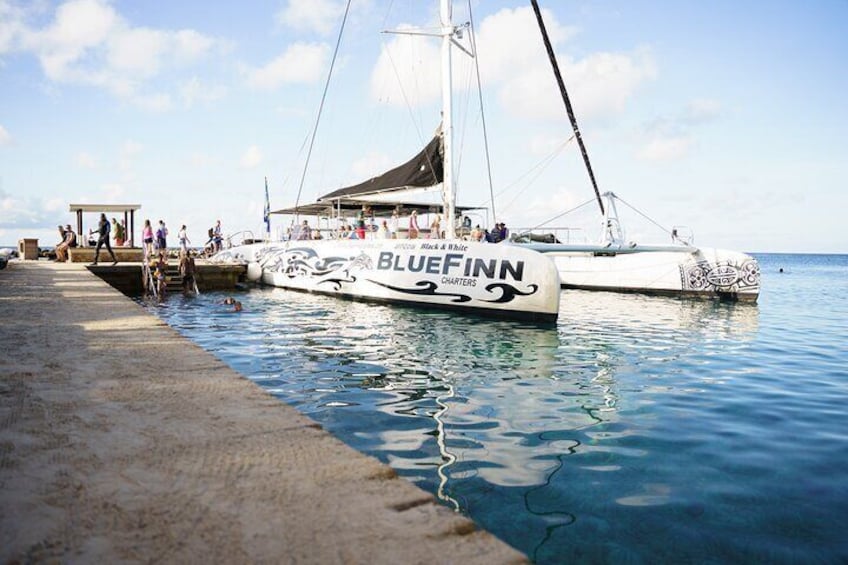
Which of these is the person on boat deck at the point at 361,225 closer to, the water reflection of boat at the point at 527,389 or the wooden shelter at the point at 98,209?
the water reflection of boat at the point at 527,389

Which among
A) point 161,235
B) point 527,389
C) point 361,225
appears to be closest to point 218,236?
point 161,235

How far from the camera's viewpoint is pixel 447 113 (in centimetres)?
1719

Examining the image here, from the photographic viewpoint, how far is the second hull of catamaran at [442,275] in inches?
573

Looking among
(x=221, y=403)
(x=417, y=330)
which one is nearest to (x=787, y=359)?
(x=417, y=330)

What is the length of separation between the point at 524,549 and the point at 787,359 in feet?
32.3

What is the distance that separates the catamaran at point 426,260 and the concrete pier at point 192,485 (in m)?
10.9

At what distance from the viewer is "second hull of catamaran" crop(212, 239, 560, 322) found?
47.8 feet

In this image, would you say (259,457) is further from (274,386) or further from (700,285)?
(700,285)

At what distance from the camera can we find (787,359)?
1087cm

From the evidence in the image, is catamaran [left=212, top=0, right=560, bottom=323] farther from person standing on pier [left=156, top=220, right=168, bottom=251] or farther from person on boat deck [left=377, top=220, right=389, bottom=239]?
person standing on pier [left=156, top=220, right=168, bottom=251]

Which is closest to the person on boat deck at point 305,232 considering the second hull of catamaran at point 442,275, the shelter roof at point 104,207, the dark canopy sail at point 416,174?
the second hull of catamaran at point 442,275

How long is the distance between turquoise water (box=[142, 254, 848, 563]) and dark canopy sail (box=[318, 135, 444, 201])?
6020 millimetres

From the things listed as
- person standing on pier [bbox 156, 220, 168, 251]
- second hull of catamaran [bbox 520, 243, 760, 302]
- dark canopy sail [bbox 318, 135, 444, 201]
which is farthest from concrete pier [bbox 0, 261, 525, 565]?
person standing on pier [bbox 156, 220, 168, 251]

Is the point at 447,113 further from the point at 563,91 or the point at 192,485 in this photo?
the point at 192,485
